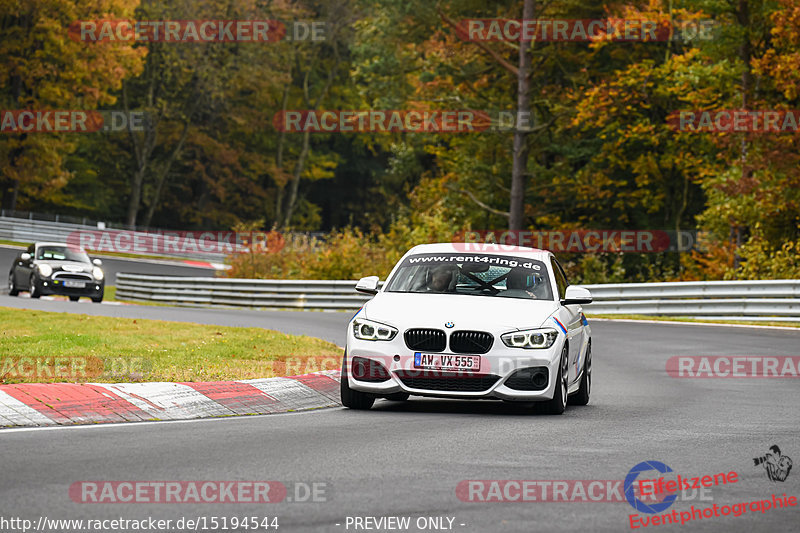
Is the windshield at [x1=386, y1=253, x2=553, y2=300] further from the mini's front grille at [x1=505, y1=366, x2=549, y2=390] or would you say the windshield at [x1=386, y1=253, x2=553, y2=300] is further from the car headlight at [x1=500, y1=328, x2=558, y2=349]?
the mini's front grille at [x1=505, y1=366, x2=549, y2=390]

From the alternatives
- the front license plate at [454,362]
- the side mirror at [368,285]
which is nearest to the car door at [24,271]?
the side mirror at [368,285]

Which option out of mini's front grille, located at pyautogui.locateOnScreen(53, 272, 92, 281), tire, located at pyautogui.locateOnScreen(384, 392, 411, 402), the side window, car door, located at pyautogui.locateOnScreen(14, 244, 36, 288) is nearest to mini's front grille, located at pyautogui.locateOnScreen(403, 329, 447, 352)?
tire, located at pyautogui.locateOnScreen(384, 392, 411, 402)

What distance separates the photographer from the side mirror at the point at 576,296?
12219 millimetres

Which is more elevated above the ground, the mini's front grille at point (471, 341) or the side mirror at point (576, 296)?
the side mirror at point (576, 296)

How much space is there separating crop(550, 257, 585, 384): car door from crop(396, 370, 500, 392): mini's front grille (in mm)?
1100

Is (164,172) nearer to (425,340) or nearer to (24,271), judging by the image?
(24,271)

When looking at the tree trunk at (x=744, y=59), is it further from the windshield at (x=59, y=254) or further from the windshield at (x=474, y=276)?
the windshield at (x=474, y=276)

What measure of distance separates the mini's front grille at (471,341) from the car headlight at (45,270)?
2437cm

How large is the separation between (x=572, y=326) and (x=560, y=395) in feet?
3.27

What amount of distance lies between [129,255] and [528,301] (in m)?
52.1

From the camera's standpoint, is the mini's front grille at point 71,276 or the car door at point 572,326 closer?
the car door at point 572,326

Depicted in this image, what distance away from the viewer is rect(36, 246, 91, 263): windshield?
112ft

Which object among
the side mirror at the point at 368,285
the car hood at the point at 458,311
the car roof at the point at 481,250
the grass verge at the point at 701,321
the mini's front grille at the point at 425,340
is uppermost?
the car roof at the point at 481,250

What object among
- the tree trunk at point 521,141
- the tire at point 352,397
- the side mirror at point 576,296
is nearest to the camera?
the tire at point 352,397
